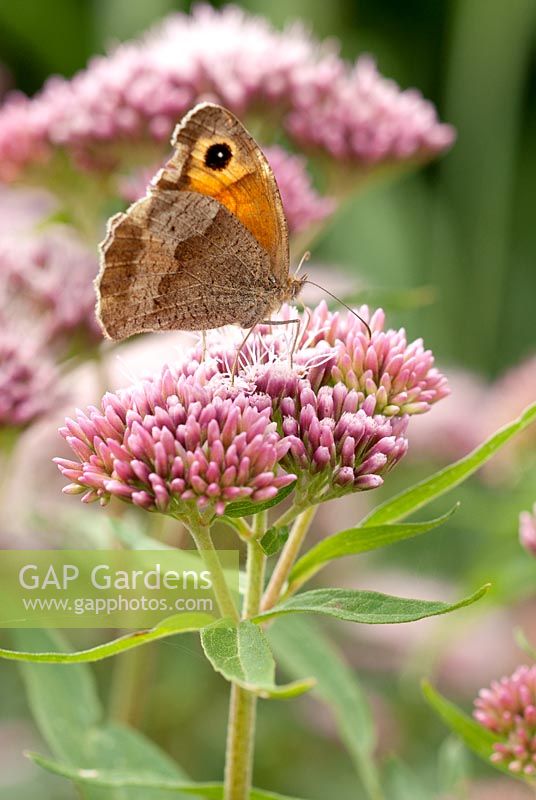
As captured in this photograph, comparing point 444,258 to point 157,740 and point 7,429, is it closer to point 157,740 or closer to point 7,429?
point 157,740

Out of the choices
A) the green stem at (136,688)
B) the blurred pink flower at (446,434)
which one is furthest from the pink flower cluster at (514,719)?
the blurred pink flower at (446,434)

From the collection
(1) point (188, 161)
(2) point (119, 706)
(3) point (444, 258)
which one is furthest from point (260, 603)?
(3) point (444, 258)

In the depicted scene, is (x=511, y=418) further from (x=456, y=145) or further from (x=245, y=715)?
(x=456, y=145)

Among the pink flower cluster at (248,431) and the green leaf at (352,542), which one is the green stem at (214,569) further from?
the green leaf at (352,542)

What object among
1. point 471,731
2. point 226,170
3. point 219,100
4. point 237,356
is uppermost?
point 219,100

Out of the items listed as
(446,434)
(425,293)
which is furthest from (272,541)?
(446,434)

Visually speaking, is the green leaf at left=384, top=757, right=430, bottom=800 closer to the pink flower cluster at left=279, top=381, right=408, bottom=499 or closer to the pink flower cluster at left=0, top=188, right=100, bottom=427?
the pink flower cluster at left=279, top=381, right=408, bottom=499

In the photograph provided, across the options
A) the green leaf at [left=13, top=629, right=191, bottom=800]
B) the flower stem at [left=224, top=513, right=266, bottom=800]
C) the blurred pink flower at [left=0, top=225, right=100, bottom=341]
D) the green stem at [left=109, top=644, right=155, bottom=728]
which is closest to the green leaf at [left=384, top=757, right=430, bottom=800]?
the green leaf at [left=13, top=629, right=191, bottom=800]
